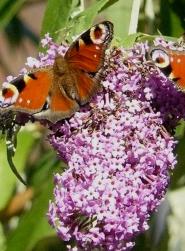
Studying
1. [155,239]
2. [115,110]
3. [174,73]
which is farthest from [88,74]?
[155,239]

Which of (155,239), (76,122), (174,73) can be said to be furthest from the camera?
(155,239)

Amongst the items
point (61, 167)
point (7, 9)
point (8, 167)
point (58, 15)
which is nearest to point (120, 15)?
point (58, 15)

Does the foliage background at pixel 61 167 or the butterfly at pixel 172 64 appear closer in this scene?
the butterfly at pixel 172 64

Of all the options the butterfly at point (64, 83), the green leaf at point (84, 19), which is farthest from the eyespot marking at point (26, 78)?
the green leaf at point (84, 19)

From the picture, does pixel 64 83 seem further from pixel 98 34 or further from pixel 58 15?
pixel 58 15

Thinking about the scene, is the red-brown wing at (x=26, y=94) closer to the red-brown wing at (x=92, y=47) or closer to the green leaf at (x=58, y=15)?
the red-brown wing at (x=92, y=47)

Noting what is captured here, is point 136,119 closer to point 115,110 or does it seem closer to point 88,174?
point 115,110

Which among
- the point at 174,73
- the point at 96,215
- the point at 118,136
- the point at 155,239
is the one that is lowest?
the point at 155,239

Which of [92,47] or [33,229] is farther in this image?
[33,229]
